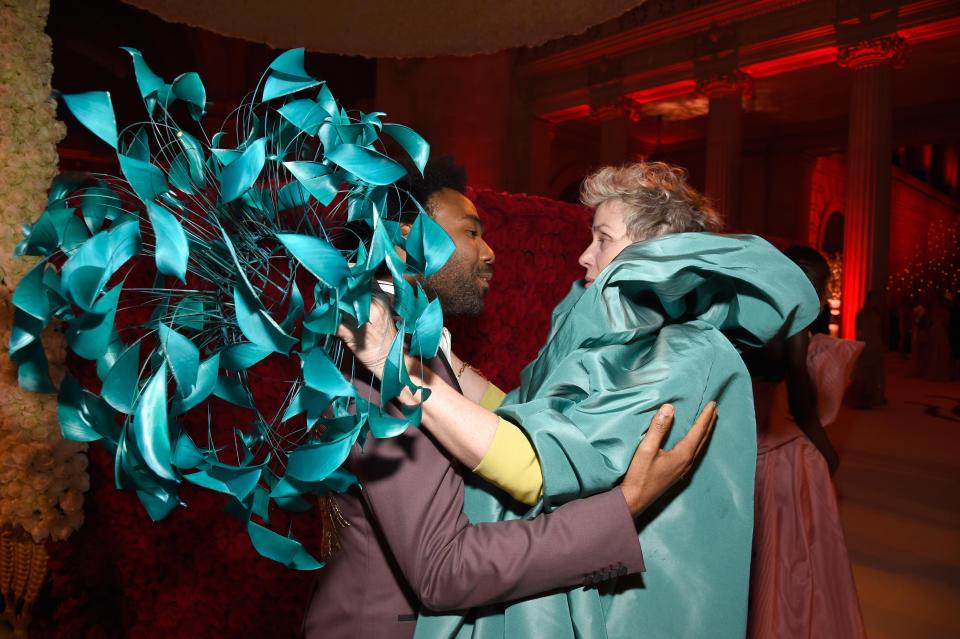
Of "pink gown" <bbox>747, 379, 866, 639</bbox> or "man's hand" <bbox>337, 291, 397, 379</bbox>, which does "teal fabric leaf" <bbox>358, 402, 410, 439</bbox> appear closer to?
"man's hand" <bbox>337, 291, 397, 379</bbox>

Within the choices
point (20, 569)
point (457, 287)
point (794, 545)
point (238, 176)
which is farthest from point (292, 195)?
point (794, 545)

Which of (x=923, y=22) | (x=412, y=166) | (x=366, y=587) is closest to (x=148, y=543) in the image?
(x=366, y=587)

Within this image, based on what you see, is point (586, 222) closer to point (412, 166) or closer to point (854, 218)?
point (412, 166)

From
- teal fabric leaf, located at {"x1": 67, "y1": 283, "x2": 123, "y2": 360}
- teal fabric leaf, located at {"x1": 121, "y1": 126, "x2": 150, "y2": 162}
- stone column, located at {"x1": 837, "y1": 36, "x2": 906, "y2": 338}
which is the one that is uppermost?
stone column, located at {"x1": 837, "y1": 36, "x2": 906, "y2": 338}

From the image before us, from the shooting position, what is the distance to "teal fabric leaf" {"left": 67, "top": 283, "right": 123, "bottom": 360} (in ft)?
2.15

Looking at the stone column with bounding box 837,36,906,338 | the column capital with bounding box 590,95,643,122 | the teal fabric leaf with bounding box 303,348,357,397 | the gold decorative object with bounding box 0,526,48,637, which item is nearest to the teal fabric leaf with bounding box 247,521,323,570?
the teal fabric leaf with bounding box 303,348,357,397

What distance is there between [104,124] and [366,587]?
0.94 m

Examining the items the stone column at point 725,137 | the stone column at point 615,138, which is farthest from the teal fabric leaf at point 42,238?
the stone column at point 615,138

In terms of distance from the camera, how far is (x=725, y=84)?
11.9 meters

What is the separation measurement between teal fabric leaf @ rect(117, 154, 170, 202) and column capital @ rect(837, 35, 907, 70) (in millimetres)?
12418

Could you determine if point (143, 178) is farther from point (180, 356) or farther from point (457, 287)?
point (457, 287)

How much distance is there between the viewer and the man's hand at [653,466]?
1.07 m

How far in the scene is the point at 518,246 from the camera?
3.08 meters

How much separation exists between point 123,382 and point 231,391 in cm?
16
